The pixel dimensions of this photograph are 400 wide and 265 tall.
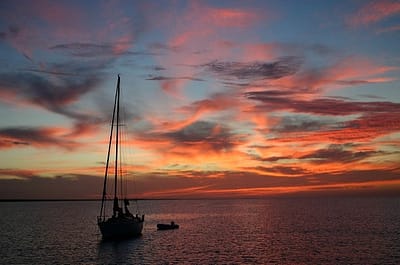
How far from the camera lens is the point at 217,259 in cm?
5869

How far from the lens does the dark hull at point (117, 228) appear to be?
72.4 metres

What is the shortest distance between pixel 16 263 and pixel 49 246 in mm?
17239

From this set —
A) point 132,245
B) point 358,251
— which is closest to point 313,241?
point 358,251

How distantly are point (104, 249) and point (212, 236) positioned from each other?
2709 cm

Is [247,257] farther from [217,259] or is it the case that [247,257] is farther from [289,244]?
[289,244]

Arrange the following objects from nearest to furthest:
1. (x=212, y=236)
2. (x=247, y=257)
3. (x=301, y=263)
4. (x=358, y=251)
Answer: (x=301, y=263), (x=247, y=257), (x=358, y=251), (x=212, y=236)

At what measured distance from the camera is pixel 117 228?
72.9 m

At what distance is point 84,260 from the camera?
192 feet

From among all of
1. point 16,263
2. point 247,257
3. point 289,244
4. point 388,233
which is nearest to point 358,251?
point 289,244

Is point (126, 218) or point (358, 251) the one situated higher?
point (126, 218)

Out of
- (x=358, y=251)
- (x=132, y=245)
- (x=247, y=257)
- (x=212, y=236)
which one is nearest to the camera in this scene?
(x=247, y=257)

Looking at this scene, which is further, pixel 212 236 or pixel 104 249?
pixel 212 236

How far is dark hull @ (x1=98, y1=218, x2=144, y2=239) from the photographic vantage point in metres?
72.4

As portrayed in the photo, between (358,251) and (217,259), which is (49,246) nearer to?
(217,259)
